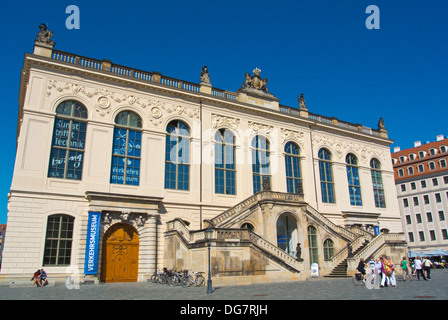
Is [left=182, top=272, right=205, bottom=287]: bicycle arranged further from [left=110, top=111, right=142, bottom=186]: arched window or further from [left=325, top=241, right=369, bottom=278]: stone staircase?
[left=325, top=241, right=369, bottom=278]: stone staircase

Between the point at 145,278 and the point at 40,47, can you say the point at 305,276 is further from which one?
the point at 40,47

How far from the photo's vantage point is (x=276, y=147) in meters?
31.8

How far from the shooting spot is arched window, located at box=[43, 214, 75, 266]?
20.7 meters

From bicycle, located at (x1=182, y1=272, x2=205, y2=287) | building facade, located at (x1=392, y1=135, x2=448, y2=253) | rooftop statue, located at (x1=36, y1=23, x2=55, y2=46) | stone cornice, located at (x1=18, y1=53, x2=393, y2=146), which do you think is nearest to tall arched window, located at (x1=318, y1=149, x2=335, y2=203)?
stone cornice, located at (x1=18, y1=53, x2=393, y2=146)

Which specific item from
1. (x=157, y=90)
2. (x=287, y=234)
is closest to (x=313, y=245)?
(x=287, y=234)

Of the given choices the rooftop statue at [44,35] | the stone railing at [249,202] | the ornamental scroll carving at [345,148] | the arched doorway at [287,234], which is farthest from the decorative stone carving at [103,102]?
the ornamental scroll carving at [345,148]

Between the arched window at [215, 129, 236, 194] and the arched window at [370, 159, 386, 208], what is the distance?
56.5 feet

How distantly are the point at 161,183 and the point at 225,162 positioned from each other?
5.90m

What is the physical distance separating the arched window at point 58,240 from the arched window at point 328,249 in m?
18.6

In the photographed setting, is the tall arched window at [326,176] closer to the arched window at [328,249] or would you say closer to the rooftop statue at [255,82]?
the arched window at [328,249]

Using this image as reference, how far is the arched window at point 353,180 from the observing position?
35594 millimetres

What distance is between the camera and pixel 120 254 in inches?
894
